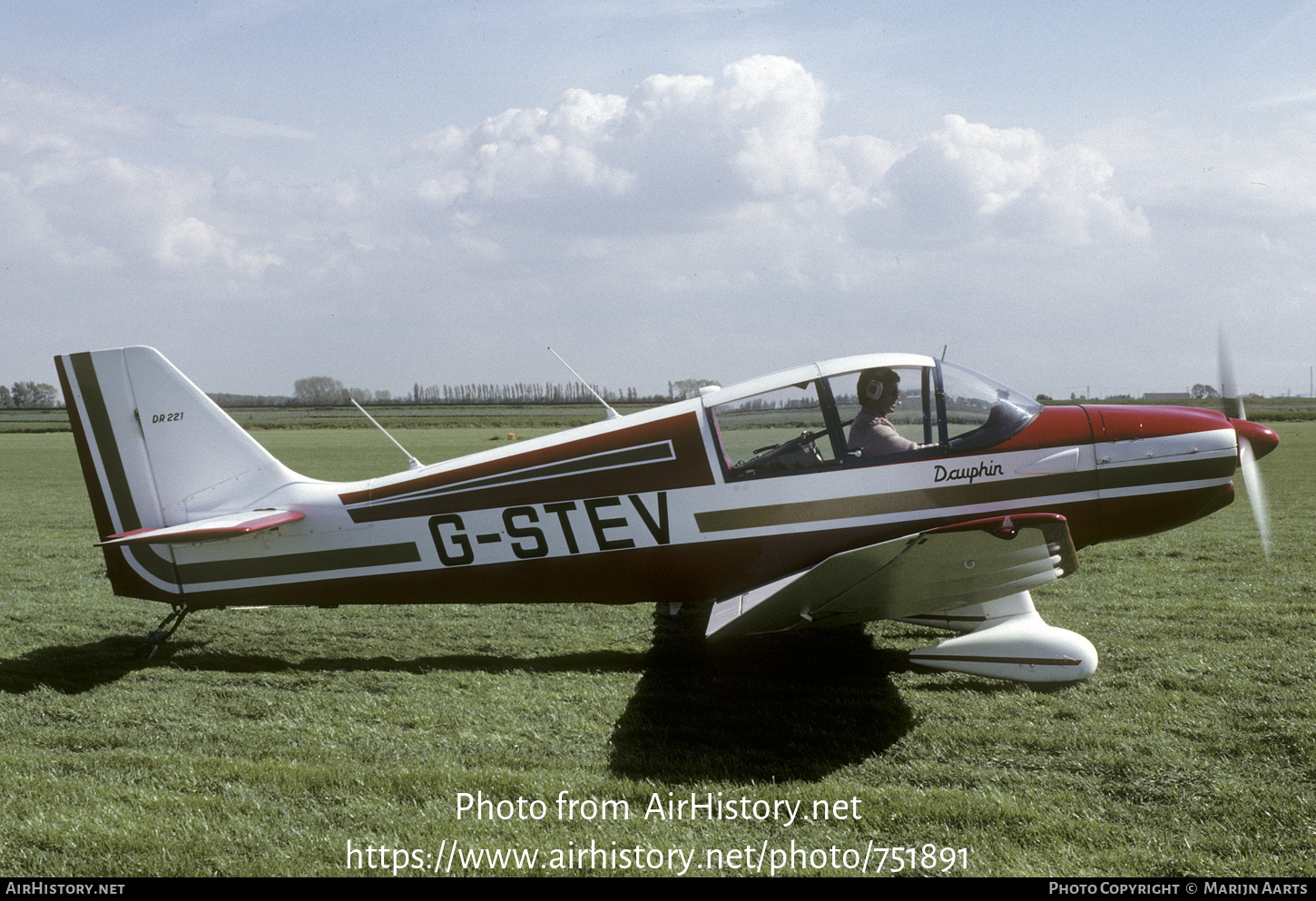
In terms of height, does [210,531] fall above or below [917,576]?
above

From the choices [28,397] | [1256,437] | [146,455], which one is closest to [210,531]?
[146,455]

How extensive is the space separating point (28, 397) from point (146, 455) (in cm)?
17414

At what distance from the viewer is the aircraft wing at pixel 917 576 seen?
13.3 ft

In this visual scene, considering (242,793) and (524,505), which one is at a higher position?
(524,505)

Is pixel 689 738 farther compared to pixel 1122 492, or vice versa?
pixel 1122 492

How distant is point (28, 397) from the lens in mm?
143375

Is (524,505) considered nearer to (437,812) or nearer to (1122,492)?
(437,812)

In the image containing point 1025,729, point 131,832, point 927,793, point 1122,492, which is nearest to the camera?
point 131,832

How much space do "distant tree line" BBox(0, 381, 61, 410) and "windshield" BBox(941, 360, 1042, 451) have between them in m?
161

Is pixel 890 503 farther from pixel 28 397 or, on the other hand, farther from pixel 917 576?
pixel 28 397

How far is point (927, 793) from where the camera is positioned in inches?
142

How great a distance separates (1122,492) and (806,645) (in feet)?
7.64

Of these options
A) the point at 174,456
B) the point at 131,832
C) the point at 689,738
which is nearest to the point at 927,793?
the point at 689,738

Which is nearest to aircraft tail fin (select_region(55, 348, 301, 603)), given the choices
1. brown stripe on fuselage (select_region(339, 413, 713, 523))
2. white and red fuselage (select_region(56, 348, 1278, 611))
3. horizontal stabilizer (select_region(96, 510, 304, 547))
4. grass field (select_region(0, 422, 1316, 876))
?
white and red fuselage (select_region(56, 348, 1278, 611))
